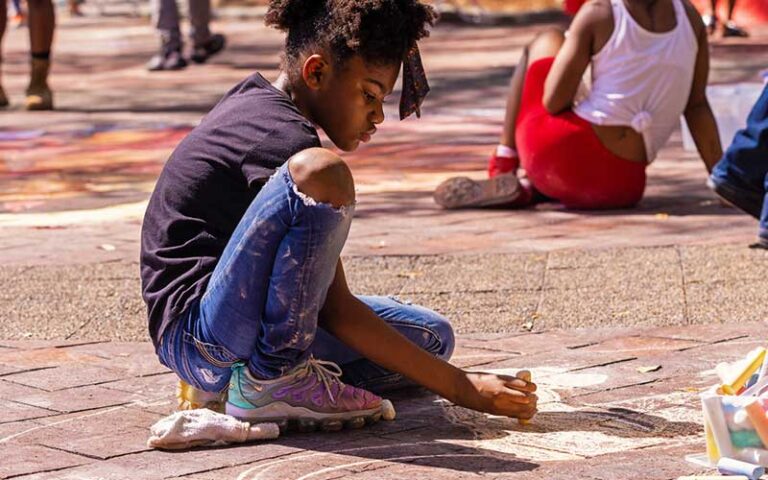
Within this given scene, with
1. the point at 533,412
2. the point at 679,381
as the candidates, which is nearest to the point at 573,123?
the point at 679,381

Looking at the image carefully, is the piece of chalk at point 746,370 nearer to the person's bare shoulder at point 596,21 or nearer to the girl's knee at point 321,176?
the girl's knee at point 321,176

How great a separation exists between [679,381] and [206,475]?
126 cm

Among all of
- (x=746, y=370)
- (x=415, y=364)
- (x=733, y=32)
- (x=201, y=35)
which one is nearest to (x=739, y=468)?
(x=746, y=370)

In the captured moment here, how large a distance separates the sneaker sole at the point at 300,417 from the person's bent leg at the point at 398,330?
21 centimetres

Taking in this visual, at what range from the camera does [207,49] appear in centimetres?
1139

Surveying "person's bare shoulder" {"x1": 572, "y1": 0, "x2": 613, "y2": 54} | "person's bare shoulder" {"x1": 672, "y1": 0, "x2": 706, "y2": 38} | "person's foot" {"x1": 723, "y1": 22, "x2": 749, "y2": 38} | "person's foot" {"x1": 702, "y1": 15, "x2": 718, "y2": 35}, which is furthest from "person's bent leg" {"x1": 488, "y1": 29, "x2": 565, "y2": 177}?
"person's foot" {"x1": 702, "y1": 15, "x2": 718, "y2": 35}

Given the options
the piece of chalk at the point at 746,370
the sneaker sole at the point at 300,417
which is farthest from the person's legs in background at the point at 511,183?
the piece of chalk at the point at 746,370

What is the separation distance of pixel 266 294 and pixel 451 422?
556mm

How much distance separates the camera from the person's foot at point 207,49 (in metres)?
11.3

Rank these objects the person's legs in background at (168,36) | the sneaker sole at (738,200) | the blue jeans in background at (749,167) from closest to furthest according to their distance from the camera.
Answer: the blue jeans in background at (749,167), the sneaker sole at (738,200), the person's legs in background at (168,36)

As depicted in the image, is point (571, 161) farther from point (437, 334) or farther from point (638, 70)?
point (437, 334)

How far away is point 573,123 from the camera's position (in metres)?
5.91

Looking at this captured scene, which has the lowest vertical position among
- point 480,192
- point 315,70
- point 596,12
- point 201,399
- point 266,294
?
point 480,192

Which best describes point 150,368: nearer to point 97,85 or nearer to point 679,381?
point 679,381
